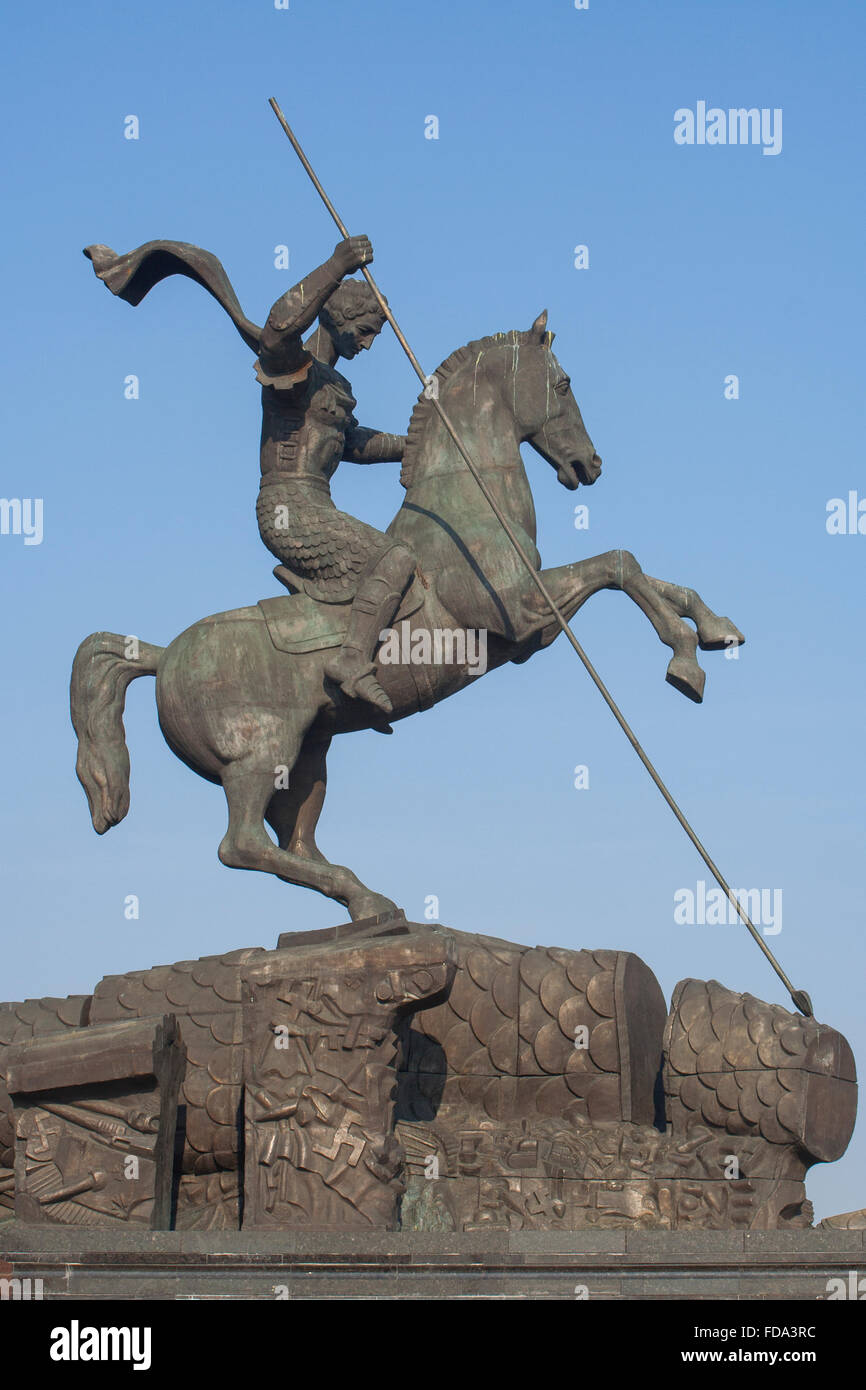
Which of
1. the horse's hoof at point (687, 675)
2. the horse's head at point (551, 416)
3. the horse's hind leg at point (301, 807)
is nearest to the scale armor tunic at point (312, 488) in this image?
the horse's hind leg at point (301, 807)

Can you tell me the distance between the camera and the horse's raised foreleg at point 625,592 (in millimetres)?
11750

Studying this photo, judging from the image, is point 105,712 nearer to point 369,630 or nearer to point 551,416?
point 369,630

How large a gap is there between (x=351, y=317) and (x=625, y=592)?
2.40 meters

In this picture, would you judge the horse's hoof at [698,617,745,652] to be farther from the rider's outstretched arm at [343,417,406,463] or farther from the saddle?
the rider's outstretched arm at [343,417,406,463]

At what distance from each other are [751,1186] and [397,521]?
436 centimetres

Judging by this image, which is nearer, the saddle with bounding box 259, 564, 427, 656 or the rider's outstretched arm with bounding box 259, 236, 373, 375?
the rider's outstretched arm with bounding box 259, 236, 373, 375

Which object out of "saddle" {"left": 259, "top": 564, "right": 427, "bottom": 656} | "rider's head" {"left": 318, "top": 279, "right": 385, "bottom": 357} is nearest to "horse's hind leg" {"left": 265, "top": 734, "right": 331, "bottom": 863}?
"saddle" {"left": 259, "top": 564, "right": 427, "bottom": 656}

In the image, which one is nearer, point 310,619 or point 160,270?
point 310,619

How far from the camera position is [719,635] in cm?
1177

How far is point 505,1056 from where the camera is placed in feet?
36.9

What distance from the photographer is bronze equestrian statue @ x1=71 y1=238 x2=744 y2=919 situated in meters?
11.8

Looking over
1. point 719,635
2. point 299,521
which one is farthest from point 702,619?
point 299,521

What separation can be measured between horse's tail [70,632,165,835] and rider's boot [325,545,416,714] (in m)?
1.35

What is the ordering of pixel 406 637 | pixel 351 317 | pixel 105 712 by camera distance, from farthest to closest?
1. pixel 351 317
2. pixel 105 712
3. pixel 406 637
